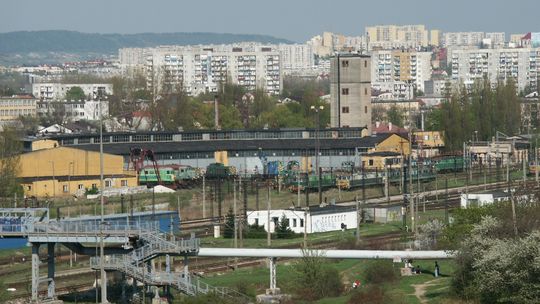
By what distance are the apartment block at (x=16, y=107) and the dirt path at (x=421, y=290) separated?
93.7 metres

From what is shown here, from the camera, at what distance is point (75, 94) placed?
175 meters

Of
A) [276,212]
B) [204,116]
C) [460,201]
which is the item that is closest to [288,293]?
[276,212]

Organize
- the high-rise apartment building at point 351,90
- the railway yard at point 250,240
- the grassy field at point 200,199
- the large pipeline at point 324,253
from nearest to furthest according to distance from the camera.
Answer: the large pipeline at point 324,253
the railway yard at point 250,240
the grassy field at point 200,199
the high-rise apartment building at point 351,90

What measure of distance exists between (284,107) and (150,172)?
133 ft

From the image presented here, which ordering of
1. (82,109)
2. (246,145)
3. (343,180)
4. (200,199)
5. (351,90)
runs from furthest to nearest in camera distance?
(82,109)
(351,90)
(246,145)
(343,180)
(200,199)

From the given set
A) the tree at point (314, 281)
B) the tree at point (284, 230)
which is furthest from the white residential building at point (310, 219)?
the tree at point (314, 281)

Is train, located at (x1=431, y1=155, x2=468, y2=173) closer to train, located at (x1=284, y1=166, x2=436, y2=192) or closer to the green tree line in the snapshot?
train, located at (x1=284, y1=166, x2=436, y2=192)

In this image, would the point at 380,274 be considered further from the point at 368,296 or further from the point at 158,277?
the point at 158,277

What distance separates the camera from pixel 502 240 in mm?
36875

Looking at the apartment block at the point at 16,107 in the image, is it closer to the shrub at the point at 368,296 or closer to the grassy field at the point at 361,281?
the grassy field at the point at 361,281

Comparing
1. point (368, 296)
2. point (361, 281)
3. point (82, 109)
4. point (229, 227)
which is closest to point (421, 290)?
A: point (368, 296)

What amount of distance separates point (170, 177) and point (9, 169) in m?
9.83

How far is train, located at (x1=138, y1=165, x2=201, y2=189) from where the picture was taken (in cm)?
7256

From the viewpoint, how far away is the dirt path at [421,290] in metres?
37.1
